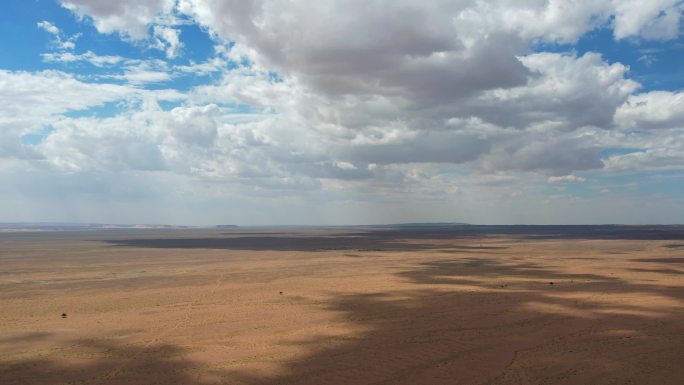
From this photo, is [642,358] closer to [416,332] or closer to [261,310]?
[416,332]

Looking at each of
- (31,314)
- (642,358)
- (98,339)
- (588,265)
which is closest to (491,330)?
(642,358)

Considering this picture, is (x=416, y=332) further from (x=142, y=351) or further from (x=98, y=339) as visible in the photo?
(x=98, y=339)

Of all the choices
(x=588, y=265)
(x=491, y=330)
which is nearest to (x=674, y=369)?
(x=491, y=330)

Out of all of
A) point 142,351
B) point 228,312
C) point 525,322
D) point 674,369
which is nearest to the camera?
point 674,369

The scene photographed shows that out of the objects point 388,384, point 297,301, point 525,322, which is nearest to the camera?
point 388,384

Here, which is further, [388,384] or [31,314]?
[31,314]

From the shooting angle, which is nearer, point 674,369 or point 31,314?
point 674,369

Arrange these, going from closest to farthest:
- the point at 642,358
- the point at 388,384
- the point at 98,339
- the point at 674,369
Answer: the point at 388,384 < the point at 674,369 < the point at 642,358 < the point at 98,339

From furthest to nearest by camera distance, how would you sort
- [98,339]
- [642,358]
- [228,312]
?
[228,312] → [98,339] → [642,358]
